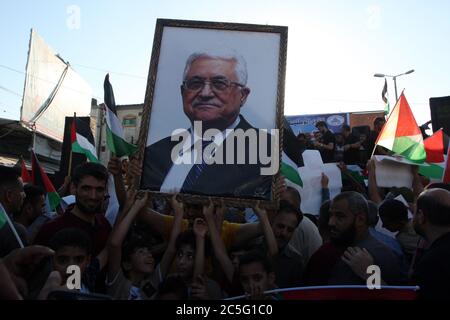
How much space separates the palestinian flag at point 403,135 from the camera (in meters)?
5.32

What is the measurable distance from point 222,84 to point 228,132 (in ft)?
1.37

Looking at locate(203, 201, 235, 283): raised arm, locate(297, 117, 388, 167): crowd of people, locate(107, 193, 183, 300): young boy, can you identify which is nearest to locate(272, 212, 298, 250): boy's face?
locate(203, 201, 235, 283): raised arm

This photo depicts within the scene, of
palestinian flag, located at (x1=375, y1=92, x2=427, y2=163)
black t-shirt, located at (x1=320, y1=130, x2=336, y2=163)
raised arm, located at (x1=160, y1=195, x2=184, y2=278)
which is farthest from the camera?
black t-shirt, located at (x1=320, y1=130, x2=336, y2=163)

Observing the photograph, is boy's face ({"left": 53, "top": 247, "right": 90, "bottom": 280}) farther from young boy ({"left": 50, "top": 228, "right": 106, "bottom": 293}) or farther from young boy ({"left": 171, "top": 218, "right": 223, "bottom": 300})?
young boy ({"left": 171, "top": 218, "right": 223, "bottom": 300})

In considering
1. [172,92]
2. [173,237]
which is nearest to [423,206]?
[173,237]

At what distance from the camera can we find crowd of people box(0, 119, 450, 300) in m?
2.90

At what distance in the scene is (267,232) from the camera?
11.7ft

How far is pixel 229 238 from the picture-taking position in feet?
12.7

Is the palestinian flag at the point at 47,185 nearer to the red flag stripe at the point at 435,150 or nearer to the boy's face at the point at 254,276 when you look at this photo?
the boy's face at the point at 254,276

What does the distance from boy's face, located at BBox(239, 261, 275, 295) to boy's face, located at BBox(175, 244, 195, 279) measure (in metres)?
0.43

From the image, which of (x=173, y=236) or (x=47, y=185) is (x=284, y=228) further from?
(x=47, y=185)

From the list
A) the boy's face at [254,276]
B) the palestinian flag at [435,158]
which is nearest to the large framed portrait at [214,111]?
the boy's face at [254,276]

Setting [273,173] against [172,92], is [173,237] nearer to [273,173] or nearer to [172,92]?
[273,173]

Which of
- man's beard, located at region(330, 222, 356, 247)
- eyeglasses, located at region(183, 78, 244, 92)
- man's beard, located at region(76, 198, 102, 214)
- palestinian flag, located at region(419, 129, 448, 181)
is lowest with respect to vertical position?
man's beard, located at region(330, 222, 356, 247)
